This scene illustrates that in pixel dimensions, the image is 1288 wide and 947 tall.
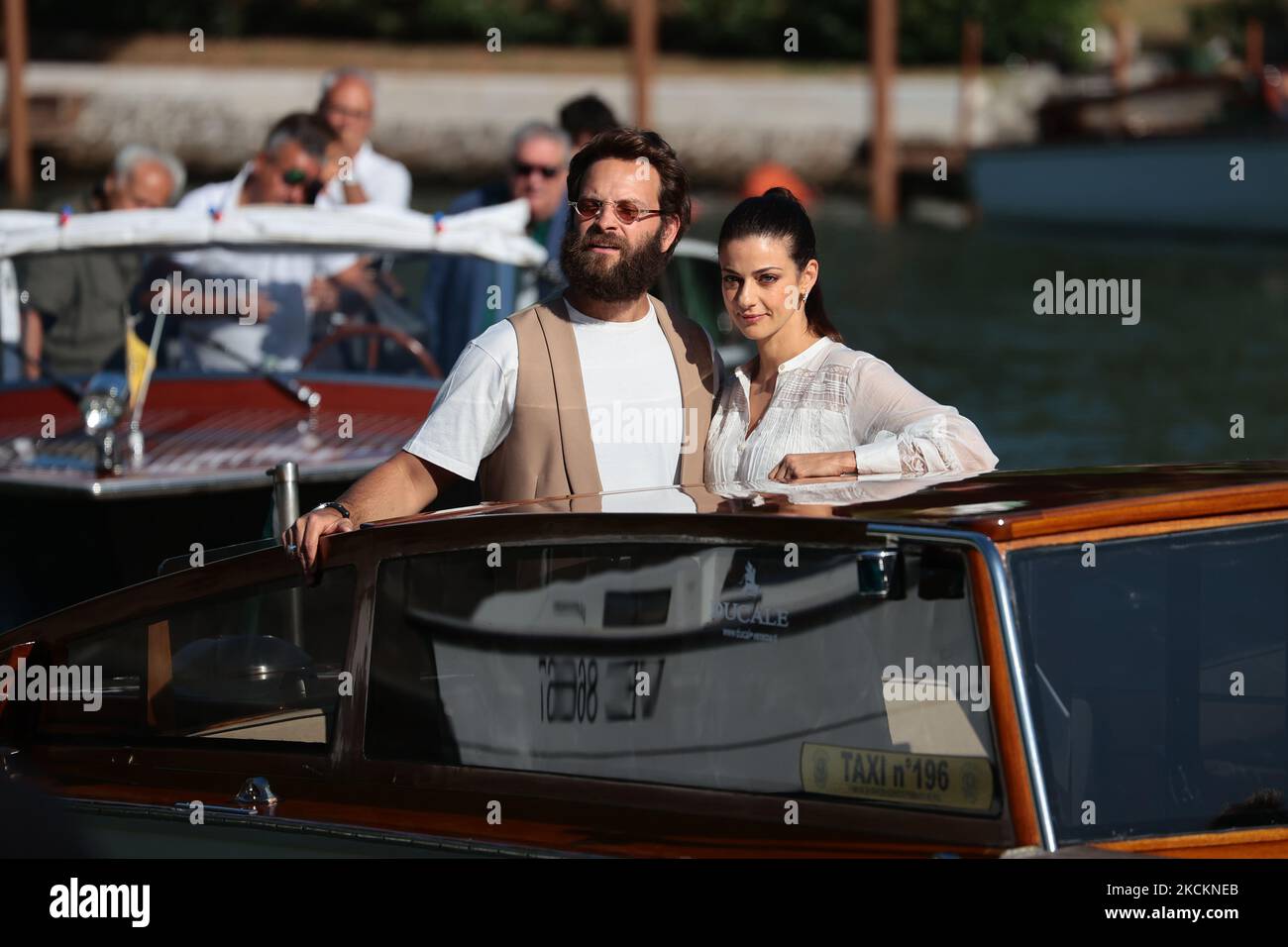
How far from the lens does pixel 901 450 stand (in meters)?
3.63

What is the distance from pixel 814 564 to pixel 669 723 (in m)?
Answer: 0.37

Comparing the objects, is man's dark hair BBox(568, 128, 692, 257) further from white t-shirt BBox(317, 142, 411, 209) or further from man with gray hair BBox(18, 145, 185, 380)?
white t-shirt BBox(317, 142, 411, 209)

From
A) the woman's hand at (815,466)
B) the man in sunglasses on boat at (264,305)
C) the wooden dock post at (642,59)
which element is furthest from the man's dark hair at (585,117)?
the wooden dock post at (642,59)

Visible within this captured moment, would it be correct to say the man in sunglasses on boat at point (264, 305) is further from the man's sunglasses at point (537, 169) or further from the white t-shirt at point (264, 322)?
the man's sunglasses at point (537, 169)

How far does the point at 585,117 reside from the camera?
8.61 metres

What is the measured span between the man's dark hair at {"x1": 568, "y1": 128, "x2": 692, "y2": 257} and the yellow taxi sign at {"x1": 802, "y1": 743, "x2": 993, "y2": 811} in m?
1.47

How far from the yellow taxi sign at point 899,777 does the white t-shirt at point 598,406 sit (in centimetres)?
103

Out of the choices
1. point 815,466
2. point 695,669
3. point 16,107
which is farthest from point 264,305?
point 16,107

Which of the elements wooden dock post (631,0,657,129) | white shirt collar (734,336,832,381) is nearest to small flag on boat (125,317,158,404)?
white shirt collar (734,336,832,381)

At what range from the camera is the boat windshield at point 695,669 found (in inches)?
115

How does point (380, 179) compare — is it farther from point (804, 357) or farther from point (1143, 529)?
point (1143, 529)

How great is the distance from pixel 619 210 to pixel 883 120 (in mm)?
23634

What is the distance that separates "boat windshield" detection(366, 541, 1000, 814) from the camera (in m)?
2.92

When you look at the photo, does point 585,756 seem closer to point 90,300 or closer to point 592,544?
point 592,544
